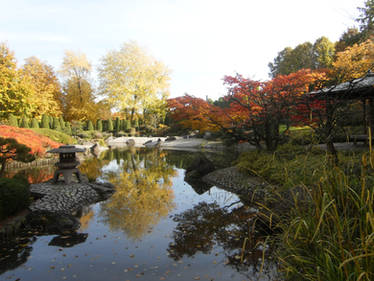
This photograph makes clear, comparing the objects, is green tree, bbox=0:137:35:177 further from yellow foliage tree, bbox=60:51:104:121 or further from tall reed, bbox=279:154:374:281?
yellow foliage tree, bbox=60:51:104:121

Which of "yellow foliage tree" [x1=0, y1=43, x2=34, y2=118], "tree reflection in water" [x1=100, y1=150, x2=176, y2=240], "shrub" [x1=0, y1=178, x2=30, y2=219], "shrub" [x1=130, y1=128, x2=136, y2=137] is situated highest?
"yellow foliage tree" [x1=0, y1=43, x2=34, y2=118]

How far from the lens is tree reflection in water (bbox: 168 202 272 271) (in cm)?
398

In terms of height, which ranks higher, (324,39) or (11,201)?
(324,39)

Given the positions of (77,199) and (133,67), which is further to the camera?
(133,67)

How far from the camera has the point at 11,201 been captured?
5211 mm

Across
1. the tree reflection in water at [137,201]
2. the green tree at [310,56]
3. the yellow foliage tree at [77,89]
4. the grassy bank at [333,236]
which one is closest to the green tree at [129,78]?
the yellow foliage tree at [77,89]

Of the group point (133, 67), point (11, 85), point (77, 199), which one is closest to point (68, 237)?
point (77, 199)

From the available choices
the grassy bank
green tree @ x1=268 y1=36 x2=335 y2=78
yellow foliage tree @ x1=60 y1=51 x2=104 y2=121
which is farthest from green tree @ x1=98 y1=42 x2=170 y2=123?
the grassy bank

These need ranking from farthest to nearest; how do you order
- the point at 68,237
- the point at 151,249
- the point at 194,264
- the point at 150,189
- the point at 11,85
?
the point at 11,85 < the point at 150,189 < the point at 68,237 < the point at 151,249 < the point at 194,264

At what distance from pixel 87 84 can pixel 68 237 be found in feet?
90.0

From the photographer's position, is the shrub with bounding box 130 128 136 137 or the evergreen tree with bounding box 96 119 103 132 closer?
the shrub with bounding box 130 128 136 137

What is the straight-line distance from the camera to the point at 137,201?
676 centimetres

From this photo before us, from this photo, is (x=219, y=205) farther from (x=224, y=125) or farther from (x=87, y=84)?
(x=87, y=84)

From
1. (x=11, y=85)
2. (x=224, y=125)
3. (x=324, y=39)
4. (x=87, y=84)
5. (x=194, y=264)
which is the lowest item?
(x=194, y=264)
